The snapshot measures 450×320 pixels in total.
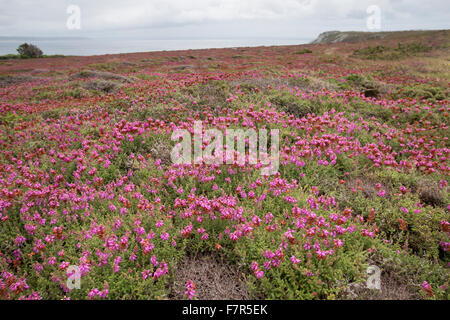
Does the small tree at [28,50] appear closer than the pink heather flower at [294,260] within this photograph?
No

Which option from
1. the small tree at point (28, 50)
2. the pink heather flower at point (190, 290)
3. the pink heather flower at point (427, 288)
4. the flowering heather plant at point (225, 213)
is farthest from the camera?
the small tree at point (28, 50)

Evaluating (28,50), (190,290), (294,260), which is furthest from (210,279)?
(28,50)

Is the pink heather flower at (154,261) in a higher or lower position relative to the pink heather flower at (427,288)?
higher

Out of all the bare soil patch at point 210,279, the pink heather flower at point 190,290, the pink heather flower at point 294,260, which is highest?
the pink heather flower at point 294,260

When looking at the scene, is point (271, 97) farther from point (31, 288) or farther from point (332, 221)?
point (31, 288)

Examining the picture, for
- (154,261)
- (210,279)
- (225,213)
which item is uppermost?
(225,213)

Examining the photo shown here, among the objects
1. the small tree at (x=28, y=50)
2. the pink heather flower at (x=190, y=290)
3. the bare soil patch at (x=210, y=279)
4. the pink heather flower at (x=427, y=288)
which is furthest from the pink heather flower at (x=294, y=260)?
the small tree at (x=28, y=50)

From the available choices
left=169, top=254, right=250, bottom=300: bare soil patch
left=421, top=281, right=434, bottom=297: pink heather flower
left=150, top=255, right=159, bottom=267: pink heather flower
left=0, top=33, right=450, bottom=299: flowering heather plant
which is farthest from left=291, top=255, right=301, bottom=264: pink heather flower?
left=150, top=255, right=159, bottom=267: pink heather flower

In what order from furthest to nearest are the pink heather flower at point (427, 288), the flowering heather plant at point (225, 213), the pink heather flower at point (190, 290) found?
the flowering heather plant at point (225, 213) < the pink heather flower at point (427, 288) < the pink heather flower at point (190, 290)

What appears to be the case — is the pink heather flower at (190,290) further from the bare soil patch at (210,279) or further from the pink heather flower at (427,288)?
the pink heather flower at (427,288)

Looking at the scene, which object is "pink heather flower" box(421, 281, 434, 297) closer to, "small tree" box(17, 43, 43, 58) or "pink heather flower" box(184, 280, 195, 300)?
"pink heather flower" box(184, 280, 195, 300)

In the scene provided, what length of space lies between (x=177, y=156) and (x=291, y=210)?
2.70 meters

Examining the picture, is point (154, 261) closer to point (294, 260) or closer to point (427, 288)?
point (294, 260)
